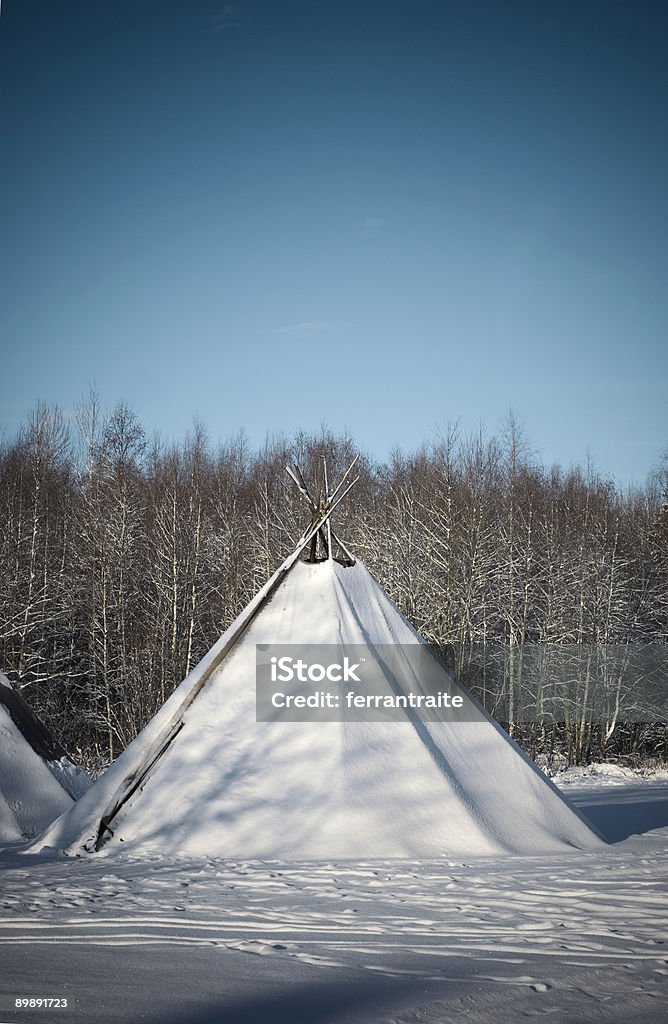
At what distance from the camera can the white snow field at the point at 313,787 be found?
6.64m

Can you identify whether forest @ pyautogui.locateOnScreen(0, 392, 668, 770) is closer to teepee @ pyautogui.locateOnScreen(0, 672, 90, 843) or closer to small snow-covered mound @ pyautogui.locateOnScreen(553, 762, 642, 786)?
small snow-covered mound @ pyautogui.locateOnScreen(553, 762, 642, 786)

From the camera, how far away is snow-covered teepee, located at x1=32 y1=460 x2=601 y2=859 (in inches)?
262

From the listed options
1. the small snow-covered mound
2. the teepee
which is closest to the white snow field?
the teepee

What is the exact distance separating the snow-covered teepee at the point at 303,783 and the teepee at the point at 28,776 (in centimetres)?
155

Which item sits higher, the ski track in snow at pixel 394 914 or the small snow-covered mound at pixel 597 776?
the ski track in snow at pixel 394 914

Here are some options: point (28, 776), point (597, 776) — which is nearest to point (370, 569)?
point (597, 776)

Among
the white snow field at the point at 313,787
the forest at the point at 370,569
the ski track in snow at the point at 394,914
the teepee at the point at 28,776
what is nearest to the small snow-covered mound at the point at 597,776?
the forest at the point at 370,569

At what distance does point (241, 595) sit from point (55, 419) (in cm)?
945

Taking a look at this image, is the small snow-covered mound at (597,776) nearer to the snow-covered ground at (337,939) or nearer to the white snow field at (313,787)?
the white snow field at (313,787)

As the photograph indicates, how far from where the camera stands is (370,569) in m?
21.5

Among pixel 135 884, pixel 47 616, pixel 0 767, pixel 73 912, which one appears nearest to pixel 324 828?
pixel 135 884

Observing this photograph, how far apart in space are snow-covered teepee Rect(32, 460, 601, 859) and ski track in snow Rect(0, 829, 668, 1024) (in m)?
0.31

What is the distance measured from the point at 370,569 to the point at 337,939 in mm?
17124

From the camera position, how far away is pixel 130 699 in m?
21.1
